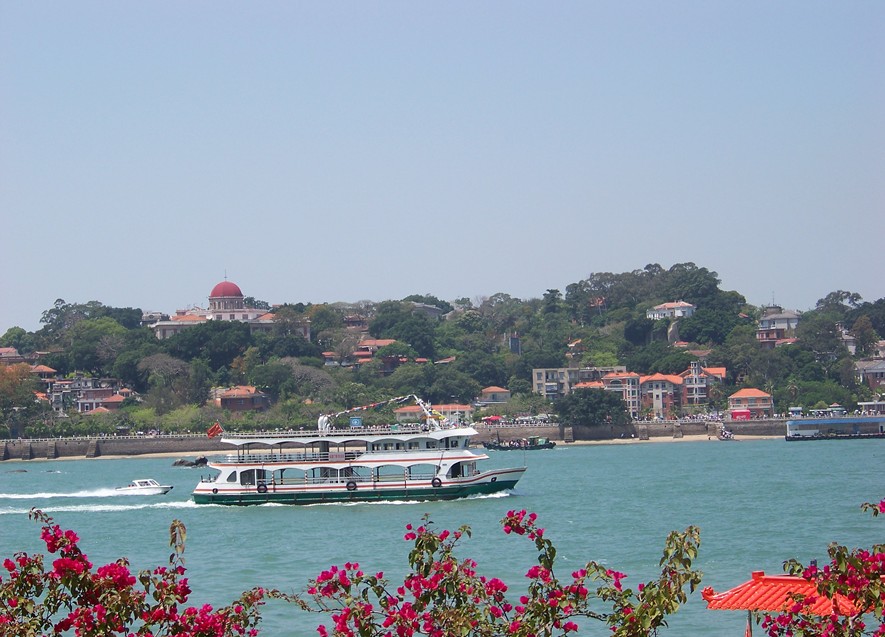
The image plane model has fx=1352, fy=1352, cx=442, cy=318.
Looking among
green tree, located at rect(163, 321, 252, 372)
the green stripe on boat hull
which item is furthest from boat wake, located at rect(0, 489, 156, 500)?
green tree, located at rect(163, 321, 252, 372)

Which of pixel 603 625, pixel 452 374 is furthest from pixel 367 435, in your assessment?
pixel 452 374

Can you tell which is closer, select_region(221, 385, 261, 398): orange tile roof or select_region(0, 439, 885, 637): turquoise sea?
select_region(0, 439, 885, 637): turquoise sea

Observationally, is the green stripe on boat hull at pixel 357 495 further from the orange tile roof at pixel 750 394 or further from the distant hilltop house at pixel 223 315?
the distant hilltop house at pixel 223 315

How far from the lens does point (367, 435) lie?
156ft

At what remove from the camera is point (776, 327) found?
13950cm

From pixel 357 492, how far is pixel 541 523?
9474 millimetres

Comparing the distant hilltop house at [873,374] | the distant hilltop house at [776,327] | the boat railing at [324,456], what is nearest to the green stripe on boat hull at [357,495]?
the boat railing at [324,456]

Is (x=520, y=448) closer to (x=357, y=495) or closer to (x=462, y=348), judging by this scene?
(x=462, y=348)

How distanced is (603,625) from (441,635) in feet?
42.7

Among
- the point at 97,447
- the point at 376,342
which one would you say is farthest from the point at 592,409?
the point at 97,447

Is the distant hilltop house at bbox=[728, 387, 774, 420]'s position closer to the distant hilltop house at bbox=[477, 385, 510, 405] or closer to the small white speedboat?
the distant hilltop house at bbox=[477, 385, 510, 405]

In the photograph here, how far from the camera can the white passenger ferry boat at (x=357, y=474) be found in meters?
46.7

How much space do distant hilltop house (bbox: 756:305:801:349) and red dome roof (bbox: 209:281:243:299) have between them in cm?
5638

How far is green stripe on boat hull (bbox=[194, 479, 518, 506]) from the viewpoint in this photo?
46.3 metres
